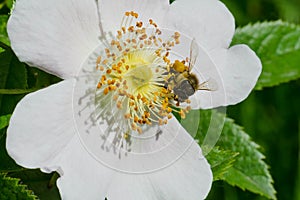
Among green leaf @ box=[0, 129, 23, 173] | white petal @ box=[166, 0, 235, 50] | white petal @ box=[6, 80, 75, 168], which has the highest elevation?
white petal @ box=[166, 0, 235, 50]

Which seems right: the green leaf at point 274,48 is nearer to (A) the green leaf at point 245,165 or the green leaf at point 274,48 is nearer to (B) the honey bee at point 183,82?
(A) the green leaf at point 245,165

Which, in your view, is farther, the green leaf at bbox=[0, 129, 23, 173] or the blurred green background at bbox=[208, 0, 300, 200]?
the blurred green background at bbox=[208, 0, 300, 200]

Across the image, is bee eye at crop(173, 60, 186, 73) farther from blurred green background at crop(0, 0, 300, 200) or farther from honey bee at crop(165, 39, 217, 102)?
blurred green background at crop(0, 0, 300, 200)

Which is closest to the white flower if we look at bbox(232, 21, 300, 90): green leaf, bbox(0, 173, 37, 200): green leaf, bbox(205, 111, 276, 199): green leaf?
bbox(0, 173, 37, 200): green leaf

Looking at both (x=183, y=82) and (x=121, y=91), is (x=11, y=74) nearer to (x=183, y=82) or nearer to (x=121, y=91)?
(x=121, y=91)

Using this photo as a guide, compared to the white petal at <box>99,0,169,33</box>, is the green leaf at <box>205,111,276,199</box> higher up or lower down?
lower down

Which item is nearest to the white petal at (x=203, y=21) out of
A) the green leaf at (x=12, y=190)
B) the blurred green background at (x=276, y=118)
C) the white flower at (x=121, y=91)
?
the white flower at (x=121, y=91)

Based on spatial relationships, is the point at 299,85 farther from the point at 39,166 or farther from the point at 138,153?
the point at 39,166
